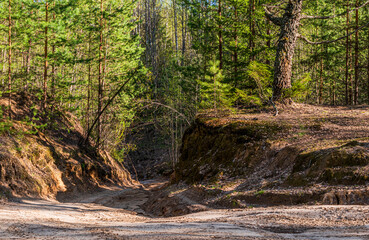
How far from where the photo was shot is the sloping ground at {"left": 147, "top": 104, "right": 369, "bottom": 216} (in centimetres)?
739

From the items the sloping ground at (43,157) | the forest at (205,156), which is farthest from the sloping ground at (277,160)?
the sloping ground at (43,157)

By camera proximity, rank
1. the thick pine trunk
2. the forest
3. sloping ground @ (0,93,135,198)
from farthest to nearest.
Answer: the thick pine trunk < sloping ground @ (0,93,135,198) < the forest

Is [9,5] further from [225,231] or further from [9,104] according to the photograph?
[225,231]

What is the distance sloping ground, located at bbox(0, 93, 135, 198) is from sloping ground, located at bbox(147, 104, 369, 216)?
6019mm

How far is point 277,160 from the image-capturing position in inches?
389

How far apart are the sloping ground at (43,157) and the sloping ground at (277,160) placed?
6.02 metres

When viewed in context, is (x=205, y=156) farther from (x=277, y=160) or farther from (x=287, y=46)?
(x=287, y=46)

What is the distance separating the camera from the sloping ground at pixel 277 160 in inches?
291

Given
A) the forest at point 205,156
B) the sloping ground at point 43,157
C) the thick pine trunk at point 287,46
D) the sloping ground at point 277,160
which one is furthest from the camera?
the thick pine trunk at point 287,46

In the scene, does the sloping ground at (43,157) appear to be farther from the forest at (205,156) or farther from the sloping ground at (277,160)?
the sloping ground at (277,160)

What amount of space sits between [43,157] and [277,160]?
40.9 feet

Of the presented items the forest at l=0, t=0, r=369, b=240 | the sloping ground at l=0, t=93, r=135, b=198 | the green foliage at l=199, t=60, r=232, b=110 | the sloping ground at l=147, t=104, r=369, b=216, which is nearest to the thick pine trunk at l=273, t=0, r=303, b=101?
the forest at l=0, t=0, r=369, b=240

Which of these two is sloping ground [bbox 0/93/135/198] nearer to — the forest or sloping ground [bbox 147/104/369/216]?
the forest

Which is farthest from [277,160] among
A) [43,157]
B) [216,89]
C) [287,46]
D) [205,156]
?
[43,157]
